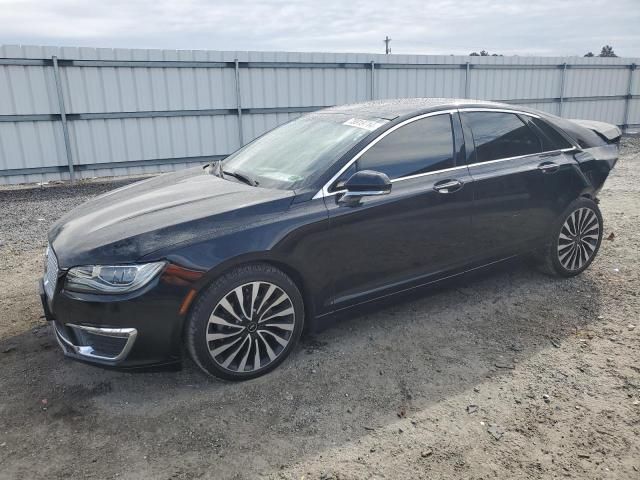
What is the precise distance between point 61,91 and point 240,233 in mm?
8171

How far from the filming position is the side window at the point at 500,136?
4.01m

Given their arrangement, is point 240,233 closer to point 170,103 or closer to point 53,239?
point 53,239

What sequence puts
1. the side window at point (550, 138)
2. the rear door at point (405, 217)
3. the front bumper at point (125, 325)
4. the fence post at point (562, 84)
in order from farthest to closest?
the fence post at point (562, 84) → the side window at point (550, 138) → the rear door at point (405, 217) → the front bumper at point (125, 325)

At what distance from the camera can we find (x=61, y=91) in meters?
9.43

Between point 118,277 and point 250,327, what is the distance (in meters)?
0.80

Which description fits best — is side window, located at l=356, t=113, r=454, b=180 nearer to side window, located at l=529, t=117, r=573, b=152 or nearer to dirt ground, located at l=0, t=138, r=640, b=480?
dirt ground, located at l=0, t=138, r=640, b=480

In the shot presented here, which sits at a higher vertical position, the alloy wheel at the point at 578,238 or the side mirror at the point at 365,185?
the side mirror at the point at 365,185

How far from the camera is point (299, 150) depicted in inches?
149

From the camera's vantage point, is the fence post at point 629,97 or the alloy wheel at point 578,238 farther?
the fence post at point 629,97

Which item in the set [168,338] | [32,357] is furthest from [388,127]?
[32,357]

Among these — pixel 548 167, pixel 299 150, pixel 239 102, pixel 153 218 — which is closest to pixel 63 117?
pixel 239 102

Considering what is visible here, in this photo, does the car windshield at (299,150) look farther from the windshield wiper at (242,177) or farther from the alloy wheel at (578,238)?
the alloy wheel at (578,238)

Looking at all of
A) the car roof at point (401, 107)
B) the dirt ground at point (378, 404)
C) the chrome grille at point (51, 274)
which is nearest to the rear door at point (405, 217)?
the car roof at point (401, 107)

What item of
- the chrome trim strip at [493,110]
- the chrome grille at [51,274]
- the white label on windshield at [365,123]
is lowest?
the chrome grille at [51,274]
